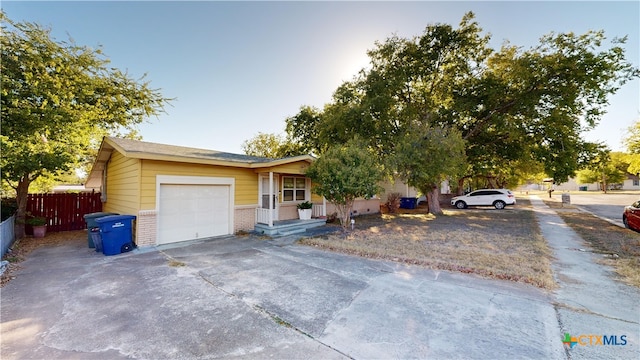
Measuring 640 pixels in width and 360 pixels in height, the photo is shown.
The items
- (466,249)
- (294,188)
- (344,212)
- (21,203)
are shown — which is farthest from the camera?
(294,188)

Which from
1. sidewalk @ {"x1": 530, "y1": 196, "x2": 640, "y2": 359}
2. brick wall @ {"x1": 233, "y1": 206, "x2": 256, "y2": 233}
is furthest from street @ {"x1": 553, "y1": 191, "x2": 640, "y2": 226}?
brick wall @ {"x1": 233, "y1": 206, "x2": 256, "y2": 233}

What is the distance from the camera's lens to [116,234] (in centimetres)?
679

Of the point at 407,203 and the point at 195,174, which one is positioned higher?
the point at 195,174

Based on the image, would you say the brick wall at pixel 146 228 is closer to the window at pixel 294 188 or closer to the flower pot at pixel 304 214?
the window at pixel 294 188

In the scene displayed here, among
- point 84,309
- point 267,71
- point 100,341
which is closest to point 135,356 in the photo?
point 100,341

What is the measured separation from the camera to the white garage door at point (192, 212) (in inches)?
312

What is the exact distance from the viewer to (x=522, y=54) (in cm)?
1324

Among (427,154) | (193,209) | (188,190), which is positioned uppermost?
(427,154)

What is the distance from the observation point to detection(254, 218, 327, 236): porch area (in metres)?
9.69

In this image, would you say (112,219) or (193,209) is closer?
(112,219)

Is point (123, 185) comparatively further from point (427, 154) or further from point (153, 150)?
point (427, 154)

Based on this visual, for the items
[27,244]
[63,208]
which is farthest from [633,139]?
[63,208]

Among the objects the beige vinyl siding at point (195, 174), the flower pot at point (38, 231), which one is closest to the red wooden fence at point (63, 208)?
the flower pot at point (38, 231)

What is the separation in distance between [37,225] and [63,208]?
1.42 metres
